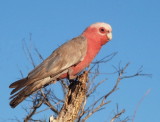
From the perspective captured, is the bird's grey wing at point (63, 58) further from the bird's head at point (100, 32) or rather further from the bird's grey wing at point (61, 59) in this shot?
the bird's head at point (100, 32)

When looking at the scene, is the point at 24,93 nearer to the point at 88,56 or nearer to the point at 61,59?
the point at 61,59

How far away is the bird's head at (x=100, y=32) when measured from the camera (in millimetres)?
7035

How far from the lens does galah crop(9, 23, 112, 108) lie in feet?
20.2

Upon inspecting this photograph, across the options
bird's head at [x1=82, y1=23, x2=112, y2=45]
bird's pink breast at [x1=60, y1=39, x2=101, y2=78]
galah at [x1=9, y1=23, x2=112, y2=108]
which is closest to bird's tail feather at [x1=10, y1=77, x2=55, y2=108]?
galah at [x1=9, y1=23, x2=112, y2=108]

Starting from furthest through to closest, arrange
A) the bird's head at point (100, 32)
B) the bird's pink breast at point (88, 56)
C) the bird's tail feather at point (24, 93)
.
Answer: the bird's head at point (100, 32) < the bird's pink breast at point (88, 56) < the bird's tail feather at point (24, 93)

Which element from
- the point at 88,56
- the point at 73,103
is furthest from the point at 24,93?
the point at 88,56

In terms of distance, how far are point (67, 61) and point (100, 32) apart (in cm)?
96

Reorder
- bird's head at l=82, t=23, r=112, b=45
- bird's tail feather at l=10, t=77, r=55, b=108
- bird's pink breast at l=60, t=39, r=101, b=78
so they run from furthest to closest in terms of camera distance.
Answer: bird's head at l=82, t=23, r=112, b=45 → bird's pink breast at l=60, t=39, r=101, b=78 → bird's tail feather at l=10, t=77, r=55, b=108

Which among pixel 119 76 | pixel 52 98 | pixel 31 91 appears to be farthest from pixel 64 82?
pixel 31 91

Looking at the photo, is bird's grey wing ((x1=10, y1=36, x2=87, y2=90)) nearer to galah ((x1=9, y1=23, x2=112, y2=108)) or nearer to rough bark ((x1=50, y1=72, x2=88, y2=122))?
galah ((x1=9, y1=23, x2=112, y2=108))

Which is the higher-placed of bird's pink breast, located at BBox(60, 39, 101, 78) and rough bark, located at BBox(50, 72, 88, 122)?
bird's pink breast, located at BBox(60, 39, 101, 78)

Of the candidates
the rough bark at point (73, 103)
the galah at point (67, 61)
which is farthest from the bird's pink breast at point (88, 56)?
the rough bark at point (73, 103)

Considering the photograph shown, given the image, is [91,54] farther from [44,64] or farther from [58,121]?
[58,121]

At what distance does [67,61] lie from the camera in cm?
667
